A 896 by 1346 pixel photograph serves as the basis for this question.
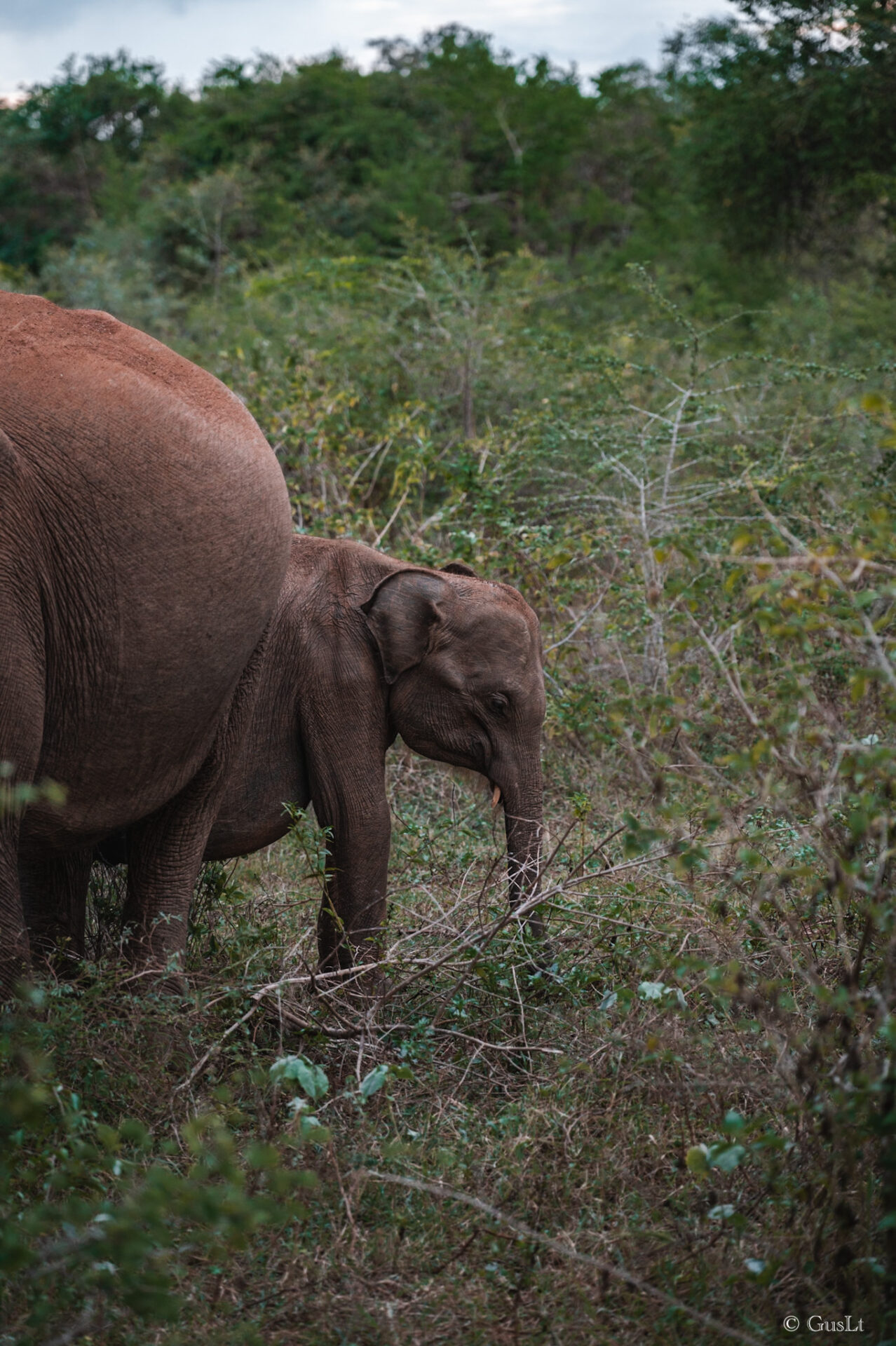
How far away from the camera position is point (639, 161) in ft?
84.5

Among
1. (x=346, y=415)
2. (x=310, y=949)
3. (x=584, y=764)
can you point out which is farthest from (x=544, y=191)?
(x=310, y=949)

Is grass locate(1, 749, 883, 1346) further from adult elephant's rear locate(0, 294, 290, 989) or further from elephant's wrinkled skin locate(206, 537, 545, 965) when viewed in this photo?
adult elephant's rear locate(0, 294, 290, 989)

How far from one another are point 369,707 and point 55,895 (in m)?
1.24

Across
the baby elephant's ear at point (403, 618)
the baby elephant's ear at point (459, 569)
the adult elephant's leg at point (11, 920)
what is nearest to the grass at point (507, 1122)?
the adult elephant's leg at point (11, 920)

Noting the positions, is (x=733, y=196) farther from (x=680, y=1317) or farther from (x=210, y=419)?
(x=680, y=1317)

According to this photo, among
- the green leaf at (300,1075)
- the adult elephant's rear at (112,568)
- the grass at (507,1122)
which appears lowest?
the grass at (507,1122)

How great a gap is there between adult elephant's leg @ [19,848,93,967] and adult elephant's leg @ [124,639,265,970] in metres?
0.20

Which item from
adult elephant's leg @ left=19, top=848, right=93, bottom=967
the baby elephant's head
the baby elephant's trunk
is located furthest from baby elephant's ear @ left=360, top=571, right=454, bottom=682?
adult elephant's leg @ left=19, top=848, right=93, bottom=967

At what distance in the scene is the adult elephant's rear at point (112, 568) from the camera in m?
3.16

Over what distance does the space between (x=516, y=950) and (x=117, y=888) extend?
1410 mm

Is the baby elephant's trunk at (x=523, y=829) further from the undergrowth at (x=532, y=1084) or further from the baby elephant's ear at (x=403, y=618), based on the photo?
the baby elephant's ear at (x=403, y=618)

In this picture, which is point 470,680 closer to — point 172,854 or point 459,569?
point 459,569

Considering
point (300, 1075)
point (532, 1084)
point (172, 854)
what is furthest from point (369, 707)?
point (300, 1075)

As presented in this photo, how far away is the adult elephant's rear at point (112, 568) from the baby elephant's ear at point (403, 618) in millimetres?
959
